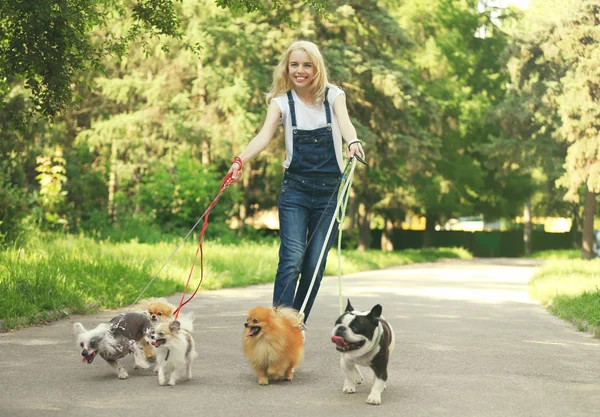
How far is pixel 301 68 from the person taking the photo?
6695mm

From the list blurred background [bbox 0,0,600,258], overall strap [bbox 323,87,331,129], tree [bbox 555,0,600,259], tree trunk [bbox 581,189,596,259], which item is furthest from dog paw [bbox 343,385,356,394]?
tree trunk [bbox 581,189,596,259]

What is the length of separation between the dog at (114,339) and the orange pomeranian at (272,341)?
0.78m

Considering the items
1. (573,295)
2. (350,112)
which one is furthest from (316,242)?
(350,112)

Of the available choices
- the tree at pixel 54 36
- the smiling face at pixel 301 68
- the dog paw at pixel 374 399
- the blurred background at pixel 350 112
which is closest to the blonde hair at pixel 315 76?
the smiling face at pixel 301 68

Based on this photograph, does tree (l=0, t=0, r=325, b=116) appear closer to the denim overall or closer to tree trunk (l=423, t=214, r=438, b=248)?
the denim overall

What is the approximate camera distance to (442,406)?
5.52 m

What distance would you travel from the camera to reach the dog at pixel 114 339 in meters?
6.20

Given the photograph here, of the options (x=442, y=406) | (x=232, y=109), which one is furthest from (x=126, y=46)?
(x=232, y=109)

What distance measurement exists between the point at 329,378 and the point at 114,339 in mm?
1531

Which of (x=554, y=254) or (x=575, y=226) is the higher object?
(x=575, y=226)

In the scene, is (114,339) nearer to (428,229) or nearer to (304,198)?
(304,198)

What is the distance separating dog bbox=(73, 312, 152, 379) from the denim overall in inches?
41.5

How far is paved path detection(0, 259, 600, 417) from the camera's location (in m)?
5.38

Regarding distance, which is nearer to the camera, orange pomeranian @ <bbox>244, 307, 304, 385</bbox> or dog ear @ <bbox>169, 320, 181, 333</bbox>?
orange pomeranian @ <bbox>244, 307, 304, 385</bbox>
